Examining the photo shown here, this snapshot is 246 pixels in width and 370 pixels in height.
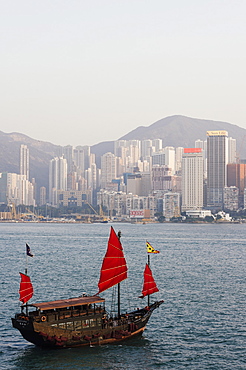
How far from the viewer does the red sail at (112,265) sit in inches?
1421

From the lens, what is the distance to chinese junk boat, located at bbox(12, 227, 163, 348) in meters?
32.0

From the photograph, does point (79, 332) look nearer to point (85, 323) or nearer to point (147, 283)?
point (85, 323)

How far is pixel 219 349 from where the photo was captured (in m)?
33.7

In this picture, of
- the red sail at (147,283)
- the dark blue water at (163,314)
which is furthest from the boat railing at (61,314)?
the red sail at (147,283)

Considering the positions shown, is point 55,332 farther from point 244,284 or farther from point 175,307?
point 244,284

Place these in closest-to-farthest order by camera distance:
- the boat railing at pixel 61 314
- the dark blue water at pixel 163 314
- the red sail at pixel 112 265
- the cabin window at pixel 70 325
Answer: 1. the dark blue water at pixel 163 314
2. the boat railing at pixel 61 314
3. the cabin window at pixel 70 325
4. the red sail at pixel 112 265

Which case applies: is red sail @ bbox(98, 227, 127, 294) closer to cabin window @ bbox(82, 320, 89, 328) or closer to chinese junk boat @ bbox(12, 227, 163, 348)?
chinese junk boat @ bbox(12, 227, 163, 348)

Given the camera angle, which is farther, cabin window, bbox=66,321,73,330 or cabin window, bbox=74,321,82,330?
cabin window, bbox=74,321,82,330

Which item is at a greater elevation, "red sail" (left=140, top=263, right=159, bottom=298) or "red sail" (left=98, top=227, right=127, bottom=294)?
"red sail" (left=98, top=227, right=127, bottom=294)

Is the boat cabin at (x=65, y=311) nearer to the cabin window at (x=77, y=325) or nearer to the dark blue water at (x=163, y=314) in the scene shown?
the cabin window at (x=77, y=325)

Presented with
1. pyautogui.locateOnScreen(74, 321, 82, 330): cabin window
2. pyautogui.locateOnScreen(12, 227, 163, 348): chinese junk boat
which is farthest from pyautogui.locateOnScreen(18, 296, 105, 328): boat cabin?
pyautogui.locateOnScreen(74, 321, 82, 330): cabin window

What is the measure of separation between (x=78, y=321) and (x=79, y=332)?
0.59 m

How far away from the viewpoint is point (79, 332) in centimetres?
3303

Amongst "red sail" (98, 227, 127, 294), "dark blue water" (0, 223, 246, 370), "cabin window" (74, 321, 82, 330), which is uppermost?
"red sail" (98, 227, 127, 294)
